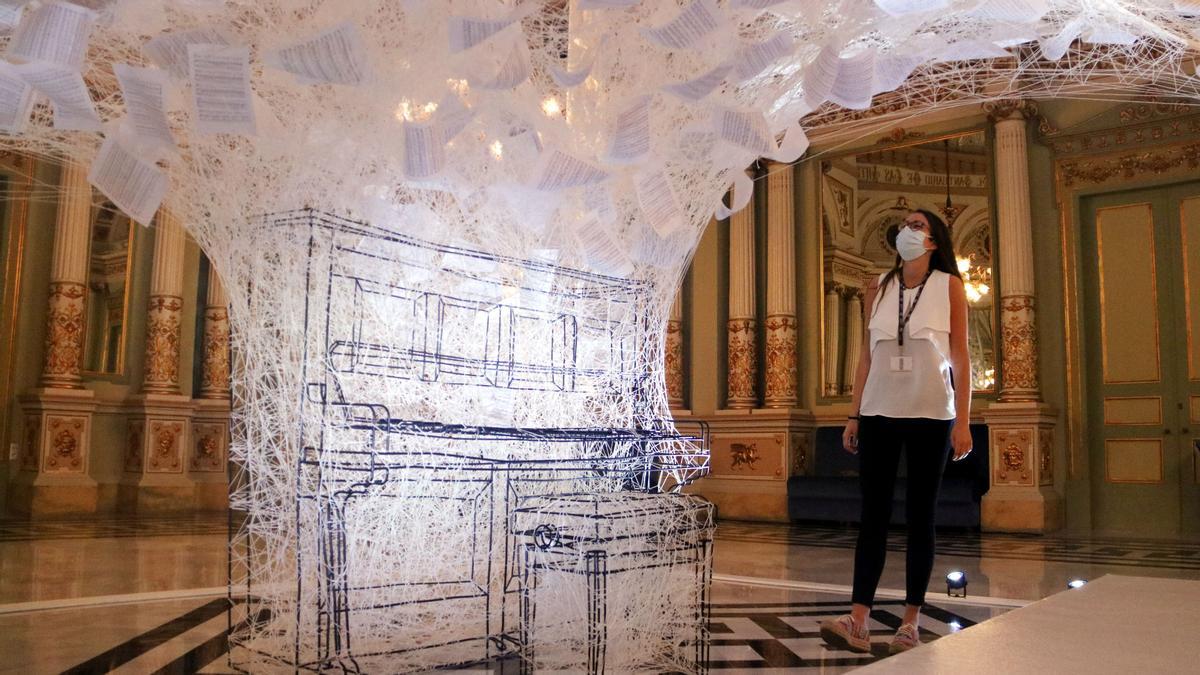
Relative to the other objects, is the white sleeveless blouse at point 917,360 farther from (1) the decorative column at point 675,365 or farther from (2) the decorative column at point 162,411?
(2) the decorative column at point 162,411

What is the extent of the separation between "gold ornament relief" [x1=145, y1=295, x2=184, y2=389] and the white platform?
27.4 ft

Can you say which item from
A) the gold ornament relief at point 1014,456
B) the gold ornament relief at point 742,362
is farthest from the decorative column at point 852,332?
the gold ornament relief at point 1014,456

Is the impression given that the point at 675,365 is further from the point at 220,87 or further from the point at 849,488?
the point at 220,87

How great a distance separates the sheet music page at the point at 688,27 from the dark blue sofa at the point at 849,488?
5.25 metres

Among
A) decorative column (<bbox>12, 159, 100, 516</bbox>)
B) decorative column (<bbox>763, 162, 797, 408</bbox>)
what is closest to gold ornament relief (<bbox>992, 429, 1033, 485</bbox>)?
decorative column (<bbox>763, 162, 797, 408</bbox>)

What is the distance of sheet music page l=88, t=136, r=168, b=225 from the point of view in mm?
2027

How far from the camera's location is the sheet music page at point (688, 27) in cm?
204

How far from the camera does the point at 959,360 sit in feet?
8.85

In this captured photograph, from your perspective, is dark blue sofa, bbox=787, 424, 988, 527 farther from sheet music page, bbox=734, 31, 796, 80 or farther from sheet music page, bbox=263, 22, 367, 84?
sheet music page, bbox=263, 22, 367, 84

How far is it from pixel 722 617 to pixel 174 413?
7.13m

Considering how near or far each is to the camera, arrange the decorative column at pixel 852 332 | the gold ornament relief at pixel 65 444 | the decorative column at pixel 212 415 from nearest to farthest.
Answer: the gold ornament relief at pixel 65 444 → the decorative column at pixel 852 332 → the decorative column at pixel 212 415

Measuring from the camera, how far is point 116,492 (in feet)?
29.5

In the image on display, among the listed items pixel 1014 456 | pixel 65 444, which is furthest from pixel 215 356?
pixel 1014 456

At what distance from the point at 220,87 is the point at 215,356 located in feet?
27.5
